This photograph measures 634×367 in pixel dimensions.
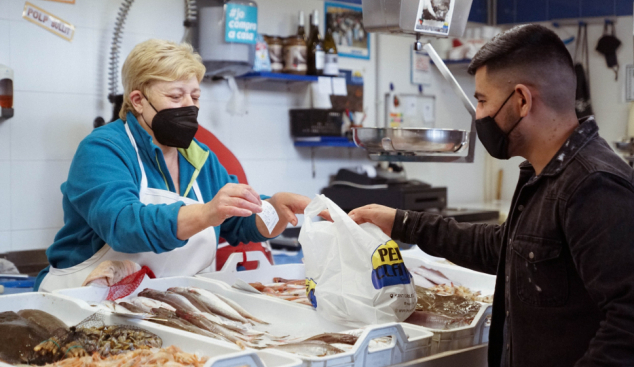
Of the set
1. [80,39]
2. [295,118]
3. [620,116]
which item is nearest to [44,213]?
[80,39]

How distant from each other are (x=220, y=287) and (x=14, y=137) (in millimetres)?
2230

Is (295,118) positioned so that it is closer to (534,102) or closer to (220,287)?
(220,287)

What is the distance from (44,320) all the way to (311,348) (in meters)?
0.70

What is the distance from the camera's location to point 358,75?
5.43 m

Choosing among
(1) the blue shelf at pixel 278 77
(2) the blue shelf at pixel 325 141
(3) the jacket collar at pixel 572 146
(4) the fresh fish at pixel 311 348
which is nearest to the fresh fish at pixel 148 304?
(4) the fresh fish at pixel 311 348

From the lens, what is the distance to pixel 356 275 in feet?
5.97

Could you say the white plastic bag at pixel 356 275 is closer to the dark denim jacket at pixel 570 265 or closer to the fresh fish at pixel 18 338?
the dark denim jacket at pixel 570 265

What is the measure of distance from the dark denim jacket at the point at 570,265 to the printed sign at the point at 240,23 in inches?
109

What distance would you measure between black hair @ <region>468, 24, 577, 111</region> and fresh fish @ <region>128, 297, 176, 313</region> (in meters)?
1.09

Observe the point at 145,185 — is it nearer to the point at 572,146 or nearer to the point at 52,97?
the point at 572,146

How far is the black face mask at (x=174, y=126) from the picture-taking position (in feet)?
7.77

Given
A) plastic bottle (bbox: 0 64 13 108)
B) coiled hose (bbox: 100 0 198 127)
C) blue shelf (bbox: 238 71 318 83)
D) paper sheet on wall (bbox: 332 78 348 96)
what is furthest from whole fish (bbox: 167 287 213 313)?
paper sheet on wall (bbox: 332 78 348 96)

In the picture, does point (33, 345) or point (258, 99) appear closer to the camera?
point (33, 345)

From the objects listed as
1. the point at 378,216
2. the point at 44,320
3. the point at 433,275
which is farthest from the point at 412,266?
the point at 44,320
